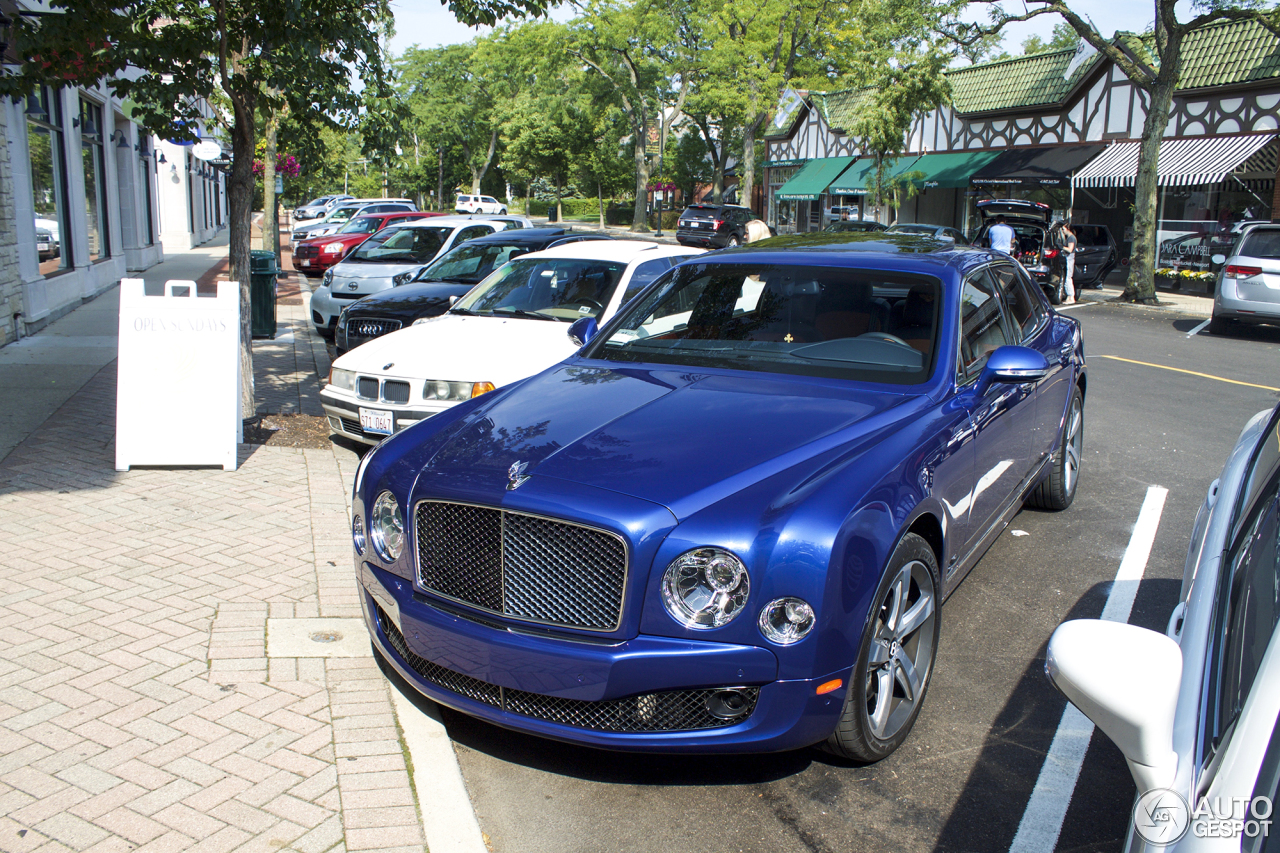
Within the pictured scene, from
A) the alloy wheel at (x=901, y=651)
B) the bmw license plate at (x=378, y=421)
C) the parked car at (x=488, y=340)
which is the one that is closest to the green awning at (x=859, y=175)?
the parked car at (x=488, y=340)

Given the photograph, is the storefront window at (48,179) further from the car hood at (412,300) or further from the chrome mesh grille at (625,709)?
the chrome mesh grille at (625,709)

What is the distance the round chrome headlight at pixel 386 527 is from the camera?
3592 mm

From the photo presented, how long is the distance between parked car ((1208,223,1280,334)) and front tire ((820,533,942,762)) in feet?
45.2

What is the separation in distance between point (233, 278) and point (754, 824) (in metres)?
6.46

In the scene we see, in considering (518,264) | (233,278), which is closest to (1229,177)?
(518,264)

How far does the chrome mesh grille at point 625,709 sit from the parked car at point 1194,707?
4.52 feet

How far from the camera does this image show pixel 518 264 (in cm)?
905

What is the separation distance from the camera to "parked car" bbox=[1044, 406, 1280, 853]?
1523 mm

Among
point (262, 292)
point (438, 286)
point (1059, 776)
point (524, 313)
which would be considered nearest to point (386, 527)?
point (1059, 776)

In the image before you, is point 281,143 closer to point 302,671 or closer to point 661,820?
point 302,671

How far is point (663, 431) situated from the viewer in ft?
12.0

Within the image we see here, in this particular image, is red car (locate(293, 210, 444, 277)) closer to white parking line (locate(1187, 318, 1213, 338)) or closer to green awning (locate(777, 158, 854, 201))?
white parking line (locate(1187, 318, 1213, 338))

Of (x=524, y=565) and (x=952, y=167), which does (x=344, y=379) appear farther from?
(x=952, y=167)

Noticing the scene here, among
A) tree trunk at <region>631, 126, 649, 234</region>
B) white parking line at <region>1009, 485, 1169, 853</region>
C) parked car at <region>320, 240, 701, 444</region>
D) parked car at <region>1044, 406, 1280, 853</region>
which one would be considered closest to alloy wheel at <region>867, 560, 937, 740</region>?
white parking line at <region>1009, 485, 1169, 853</region>
